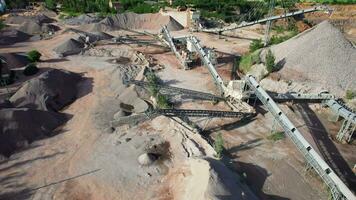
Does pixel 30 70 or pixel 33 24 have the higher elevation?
pixel 33 24

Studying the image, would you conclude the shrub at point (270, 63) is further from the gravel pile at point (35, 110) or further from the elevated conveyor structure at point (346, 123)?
the gravel pile at point (35, 110)

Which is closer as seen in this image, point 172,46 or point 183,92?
point 183,92

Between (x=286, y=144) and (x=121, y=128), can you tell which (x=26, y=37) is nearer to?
(x=121, y=128)

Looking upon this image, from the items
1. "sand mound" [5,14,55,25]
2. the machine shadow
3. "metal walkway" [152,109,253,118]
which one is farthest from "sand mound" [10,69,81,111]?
"sand mound" [5,14,55,25]

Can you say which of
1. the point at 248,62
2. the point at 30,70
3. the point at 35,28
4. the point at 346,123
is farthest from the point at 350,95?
the point at 35,28

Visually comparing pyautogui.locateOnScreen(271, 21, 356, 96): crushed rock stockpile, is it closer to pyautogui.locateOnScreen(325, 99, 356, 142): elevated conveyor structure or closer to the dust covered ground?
the dust covered ground

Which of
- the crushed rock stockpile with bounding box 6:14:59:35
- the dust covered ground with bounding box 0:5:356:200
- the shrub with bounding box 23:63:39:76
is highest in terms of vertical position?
the crushed rock stockpile with bounding box 6:14:59:35

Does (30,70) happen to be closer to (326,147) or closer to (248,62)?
(248,62)
